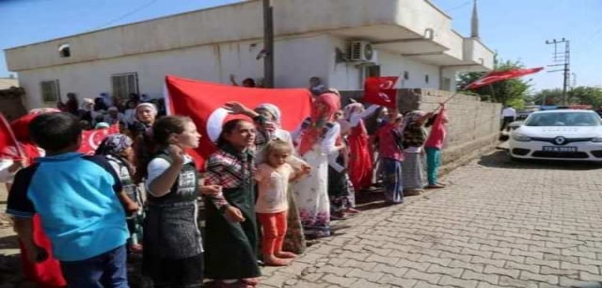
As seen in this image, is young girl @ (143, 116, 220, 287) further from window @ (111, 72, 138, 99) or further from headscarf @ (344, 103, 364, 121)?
window @ (111, 72, 138, 99)

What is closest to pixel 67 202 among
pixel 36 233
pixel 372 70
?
pixel 36 233

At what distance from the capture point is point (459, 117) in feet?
31.2

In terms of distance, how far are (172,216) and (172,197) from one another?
0.38 feet

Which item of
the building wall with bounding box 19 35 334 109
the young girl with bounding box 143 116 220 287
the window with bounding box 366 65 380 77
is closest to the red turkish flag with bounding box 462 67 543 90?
the building wall with bounding box 19 35 334 109

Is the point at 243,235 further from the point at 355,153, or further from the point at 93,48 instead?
the point at 93,48

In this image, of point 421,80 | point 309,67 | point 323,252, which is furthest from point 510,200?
point 421,80

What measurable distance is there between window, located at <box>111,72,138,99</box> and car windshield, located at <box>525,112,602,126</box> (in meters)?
10.7

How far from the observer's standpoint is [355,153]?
5.68 m

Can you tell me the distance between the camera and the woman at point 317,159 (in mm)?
4223

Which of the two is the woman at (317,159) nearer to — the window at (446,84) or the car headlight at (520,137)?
the car headlight at (520,137)

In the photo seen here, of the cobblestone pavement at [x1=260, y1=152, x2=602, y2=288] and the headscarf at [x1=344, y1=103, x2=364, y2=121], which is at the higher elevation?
the headscarf at [x1=344, y1=103, x2=364, y2=121]

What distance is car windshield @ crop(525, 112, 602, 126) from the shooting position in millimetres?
9453

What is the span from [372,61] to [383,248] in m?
7.15

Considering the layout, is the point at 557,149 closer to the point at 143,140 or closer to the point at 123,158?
the point at 143,140
